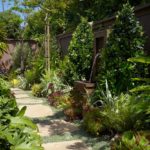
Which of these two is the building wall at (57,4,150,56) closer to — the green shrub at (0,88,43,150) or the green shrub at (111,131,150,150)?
the green shrub at (111,131,150,150)

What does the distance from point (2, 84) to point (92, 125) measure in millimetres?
2113

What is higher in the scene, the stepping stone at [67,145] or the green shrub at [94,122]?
the green shrub at [94,122]

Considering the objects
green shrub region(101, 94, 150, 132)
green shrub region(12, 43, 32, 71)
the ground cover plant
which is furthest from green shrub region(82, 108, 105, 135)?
green shrub region(12, 43, 32, 71)

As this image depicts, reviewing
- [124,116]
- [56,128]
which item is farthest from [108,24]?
[124,116]

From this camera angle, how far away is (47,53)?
12367mm

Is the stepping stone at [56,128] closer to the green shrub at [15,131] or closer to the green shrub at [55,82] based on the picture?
the green shrub at [55,82]

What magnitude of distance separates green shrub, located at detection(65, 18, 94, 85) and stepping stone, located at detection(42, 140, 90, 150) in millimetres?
4150

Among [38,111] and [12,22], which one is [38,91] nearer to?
[38,111]

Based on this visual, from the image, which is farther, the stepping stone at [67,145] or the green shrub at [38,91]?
the green shrub at [38,91]

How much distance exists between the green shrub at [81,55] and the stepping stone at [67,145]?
13.6ft

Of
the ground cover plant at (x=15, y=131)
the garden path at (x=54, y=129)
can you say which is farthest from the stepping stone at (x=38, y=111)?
the ground cover plant at (x=15, y=131)

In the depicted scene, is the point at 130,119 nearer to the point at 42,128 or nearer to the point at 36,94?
the point at 42,128

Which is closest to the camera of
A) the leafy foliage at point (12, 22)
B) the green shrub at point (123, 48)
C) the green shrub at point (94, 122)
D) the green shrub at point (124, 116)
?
the green shrub at point (124, 116)

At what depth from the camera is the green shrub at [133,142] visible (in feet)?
13.8
